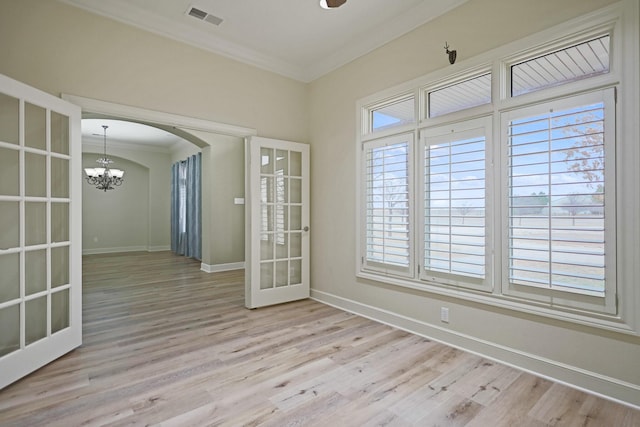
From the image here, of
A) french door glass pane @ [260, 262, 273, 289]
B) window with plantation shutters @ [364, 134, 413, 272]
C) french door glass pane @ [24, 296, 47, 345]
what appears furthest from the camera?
french door glass pane @ [260, 262, 273, 289]

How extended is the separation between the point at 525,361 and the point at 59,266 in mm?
3714

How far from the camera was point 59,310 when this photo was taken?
267 centimetres

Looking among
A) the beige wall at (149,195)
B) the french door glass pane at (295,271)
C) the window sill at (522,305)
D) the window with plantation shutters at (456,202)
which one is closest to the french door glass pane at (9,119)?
the french door glass pane at (295,271)

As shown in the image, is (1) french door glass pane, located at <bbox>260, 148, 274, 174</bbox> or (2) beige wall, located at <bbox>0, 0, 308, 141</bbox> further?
(1) french door glass pane, located at <bbox>260, 148, 274, 174</bbox>

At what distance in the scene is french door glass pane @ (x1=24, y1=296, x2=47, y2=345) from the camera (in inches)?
94.7

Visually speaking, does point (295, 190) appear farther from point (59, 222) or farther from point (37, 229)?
point (37, 229)

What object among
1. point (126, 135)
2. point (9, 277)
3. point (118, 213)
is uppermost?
point (126, 135)

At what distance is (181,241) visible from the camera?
28.3ft

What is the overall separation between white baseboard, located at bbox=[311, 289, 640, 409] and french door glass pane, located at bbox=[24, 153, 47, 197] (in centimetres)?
318

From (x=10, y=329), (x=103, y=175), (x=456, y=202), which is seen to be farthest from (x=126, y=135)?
(x=456, y=202)

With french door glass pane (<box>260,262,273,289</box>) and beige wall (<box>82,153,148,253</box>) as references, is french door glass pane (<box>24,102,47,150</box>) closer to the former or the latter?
french door glass pane (<box>260,262,273,289</box>)

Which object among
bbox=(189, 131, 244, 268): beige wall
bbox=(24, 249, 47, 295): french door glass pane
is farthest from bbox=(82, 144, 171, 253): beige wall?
bbox=(24, 249, 47, 295): french door glass pane

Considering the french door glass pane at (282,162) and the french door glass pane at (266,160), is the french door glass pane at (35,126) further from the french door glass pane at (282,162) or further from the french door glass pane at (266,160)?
the french door glass pane at (282,162)

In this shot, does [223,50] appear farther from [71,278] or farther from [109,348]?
[109,348]
